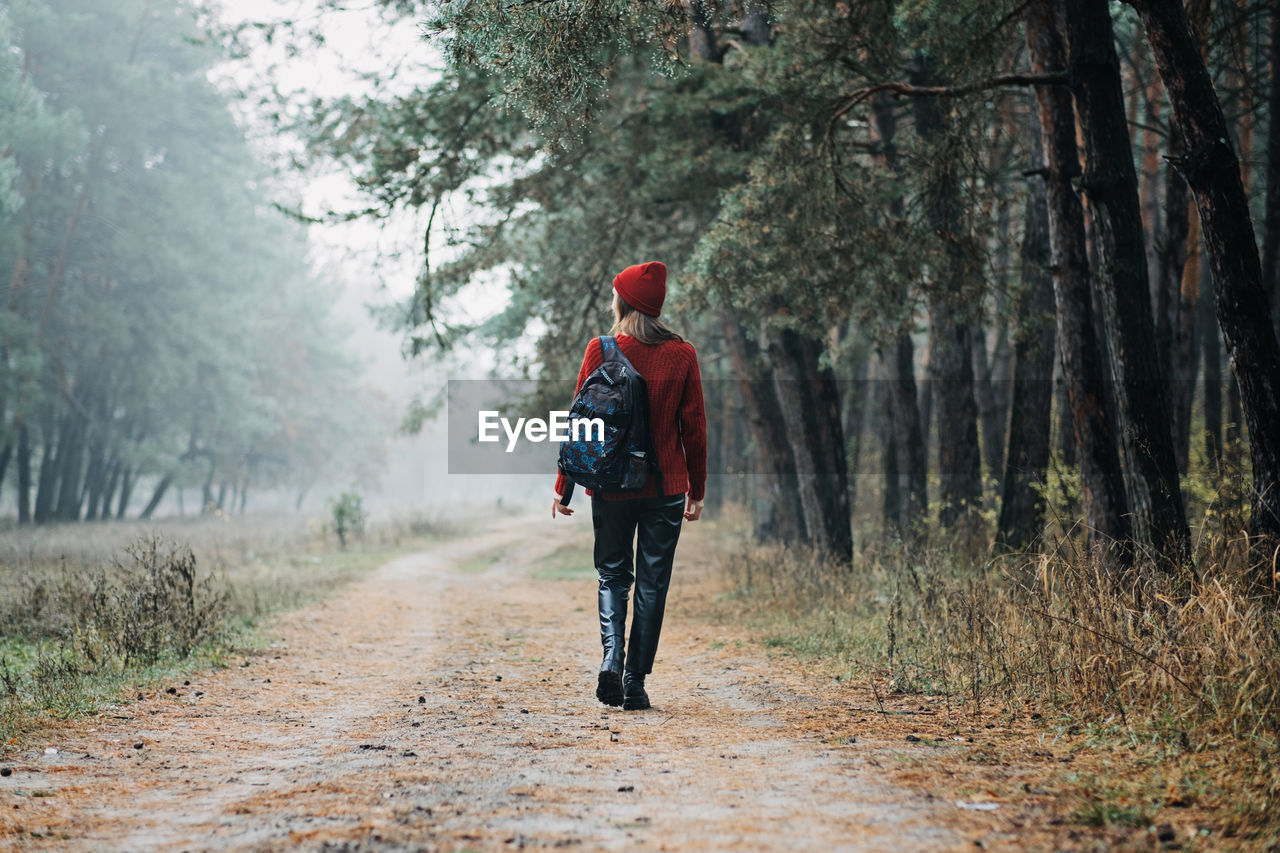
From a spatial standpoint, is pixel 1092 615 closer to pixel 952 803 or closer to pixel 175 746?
pixel 952 803

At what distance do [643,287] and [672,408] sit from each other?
717mm

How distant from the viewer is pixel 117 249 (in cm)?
2898

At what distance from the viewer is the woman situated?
16.9 ft

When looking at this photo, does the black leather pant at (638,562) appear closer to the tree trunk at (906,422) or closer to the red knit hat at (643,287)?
the red knit hat at (643,287)

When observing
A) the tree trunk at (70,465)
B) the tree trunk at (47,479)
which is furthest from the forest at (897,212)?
the tree trunk at (70,465)

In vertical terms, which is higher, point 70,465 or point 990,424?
point 990,424

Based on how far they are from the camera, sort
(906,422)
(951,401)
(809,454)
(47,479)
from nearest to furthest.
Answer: (809,454), (951,401), (906,422), (47,479)

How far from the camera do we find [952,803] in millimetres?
3172

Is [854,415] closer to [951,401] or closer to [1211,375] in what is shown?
[1211,375]

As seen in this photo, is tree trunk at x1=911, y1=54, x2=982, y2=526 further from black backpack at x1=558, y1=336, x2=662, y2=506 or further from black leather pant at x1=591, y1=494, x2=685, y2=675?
black backpack at x1=558, y1=336, x2=662, y2=506

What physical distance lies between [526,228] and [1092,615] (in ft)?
32.6

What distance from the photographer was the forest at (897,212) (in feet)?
19.9

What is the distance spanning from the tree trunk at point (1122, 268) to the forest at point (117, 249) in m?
21.3

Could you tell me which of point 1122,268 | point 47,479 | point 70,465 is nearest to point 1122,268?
point 1122,268
